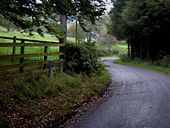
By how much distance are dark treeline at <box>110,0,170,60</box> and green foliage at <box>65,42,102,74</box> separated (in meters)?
12.5

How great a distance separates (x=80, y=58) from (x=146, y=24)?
16.1 meters

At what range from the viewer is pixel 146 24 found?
100ft

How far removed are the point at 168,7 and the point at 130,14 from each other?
466 centimetres

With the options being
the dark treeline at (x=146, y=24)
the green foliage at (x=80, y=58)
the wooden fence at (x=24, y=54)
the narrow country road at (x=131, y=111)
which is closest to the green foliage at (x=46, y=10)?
the wooden fence at (x=24, y=54)

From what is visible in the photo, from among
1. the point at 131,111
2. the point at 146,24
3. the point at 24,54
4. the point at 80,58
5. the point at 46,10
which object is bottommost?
the point at 131,111

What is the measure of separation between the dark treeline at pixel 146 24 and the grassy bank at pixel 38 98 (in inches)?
689

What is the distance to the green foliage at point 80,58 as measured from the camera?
621 inches

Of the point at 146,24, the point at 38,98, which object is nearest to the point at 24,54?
the point at 38,98

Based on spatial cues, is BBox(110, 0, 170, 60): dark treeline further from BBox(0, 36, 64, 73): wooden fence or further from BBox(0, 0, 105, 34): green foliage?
BBox(0, 0, 105, 34): green foliage

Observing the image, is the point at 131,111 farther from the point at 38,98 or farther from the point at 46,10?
the point at 46,10

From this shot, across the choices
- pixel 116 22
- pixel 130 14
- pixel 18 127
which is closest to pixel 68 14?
pixel 18 127

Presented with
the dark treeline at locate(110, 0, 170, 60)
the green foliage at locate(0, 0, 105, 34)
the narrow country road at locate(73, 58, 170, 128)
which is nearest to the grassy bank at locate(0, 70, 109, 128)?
the narrow country road at locate(73, 58, 170, 128)

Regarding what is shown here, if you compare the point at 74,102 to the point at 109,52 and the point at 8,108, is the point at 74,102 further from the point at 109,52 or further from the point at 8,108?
the point at 109,52

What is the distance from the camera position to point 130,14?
31375mm
